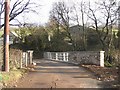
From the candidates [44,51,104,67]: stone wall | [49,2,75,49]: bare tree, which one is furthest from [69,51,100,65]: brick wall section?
[49,2,75,49]: bare tree

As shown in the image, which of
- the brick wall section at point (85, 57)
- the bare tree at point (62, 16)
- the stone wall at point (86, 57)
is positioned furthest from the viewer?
the bare tree at point (62, 16)

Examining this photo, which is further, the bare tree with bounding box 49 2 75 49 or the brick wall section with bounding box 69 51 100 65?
the bare tree with bounding box 49 2 75 49

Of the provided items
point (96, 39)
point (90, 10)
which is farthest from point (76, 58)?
point (96, 39)

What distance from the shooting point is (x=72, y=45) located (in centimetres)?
5984

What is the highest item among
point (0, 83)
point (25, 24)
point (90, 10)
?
point (90, 10)

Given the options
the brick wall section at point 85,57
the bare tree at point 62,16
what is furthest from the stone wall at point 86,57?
the bare tree at point 62,16

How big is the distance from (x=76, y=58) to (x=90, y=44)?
84.1 ft

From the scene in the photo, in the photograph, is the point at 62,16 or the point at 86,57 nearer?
the point at 86,57

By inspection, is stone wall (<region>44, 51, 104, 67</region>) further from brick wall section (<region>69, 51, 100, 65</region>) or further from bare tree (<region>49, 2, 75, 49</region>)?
bare tree (<region>49, 2, 75, 49</region>)

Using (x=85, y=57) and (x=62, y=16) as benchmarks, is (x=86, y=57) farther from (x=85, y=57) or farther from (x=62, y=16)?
(x=62, y=16)

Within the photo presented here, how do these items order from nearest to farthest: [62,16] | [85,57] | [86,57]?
[86,57] < [85,57] < [62,16]

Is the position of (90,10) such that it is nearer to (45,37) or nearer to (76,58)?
(45,37)

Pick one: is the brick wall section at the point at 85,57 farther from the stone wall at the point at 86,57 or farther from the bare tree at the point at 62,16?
the bare tree at the point at 62,16

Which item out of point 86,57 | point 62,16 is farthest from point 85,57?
point 62,16
